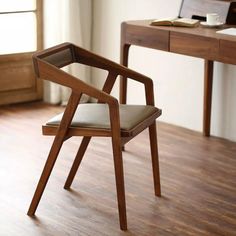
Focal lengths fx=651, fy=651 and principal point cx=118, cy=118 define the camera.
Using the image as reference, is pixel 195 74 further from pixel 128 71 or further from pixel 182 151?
pixel 128 71

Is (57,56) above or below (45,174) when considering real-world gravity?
above

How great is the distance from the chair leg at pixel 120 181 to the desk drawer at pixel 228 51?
2.74ft

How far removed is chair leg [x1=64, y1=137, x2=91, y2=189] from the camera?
125 inches

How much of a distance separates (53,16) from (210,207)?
2214 millimetres

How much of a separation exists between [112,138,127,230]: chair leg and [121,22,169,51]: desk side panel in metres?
1.00

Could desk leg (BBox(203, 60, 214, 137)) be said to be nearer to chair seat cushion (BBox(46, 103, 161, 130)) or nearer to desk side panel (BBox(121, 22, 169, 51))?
desk side panel (BBox(121, 22, 169, 51))

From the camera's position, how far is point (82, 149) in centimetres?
320

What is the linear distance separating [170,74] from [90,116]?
158cm

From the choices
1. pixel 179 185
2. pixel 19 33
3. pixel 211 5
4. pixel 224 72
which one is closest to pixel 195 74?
pixel 224 72

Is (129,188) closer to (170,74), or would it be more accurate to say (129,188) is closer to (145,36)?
(145,36)

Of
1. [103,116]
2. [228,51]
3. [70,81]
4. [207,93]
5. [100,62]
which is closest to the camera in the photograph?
[70,81]

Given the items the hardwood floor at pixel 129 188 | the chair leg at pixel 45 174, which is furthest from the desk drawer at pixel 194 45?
the chair leg at pixel 45 174

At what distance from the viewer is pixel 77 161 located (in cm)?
322

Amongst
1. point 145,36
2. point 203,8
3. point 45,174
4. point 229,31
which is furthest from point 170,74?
point 45,174
